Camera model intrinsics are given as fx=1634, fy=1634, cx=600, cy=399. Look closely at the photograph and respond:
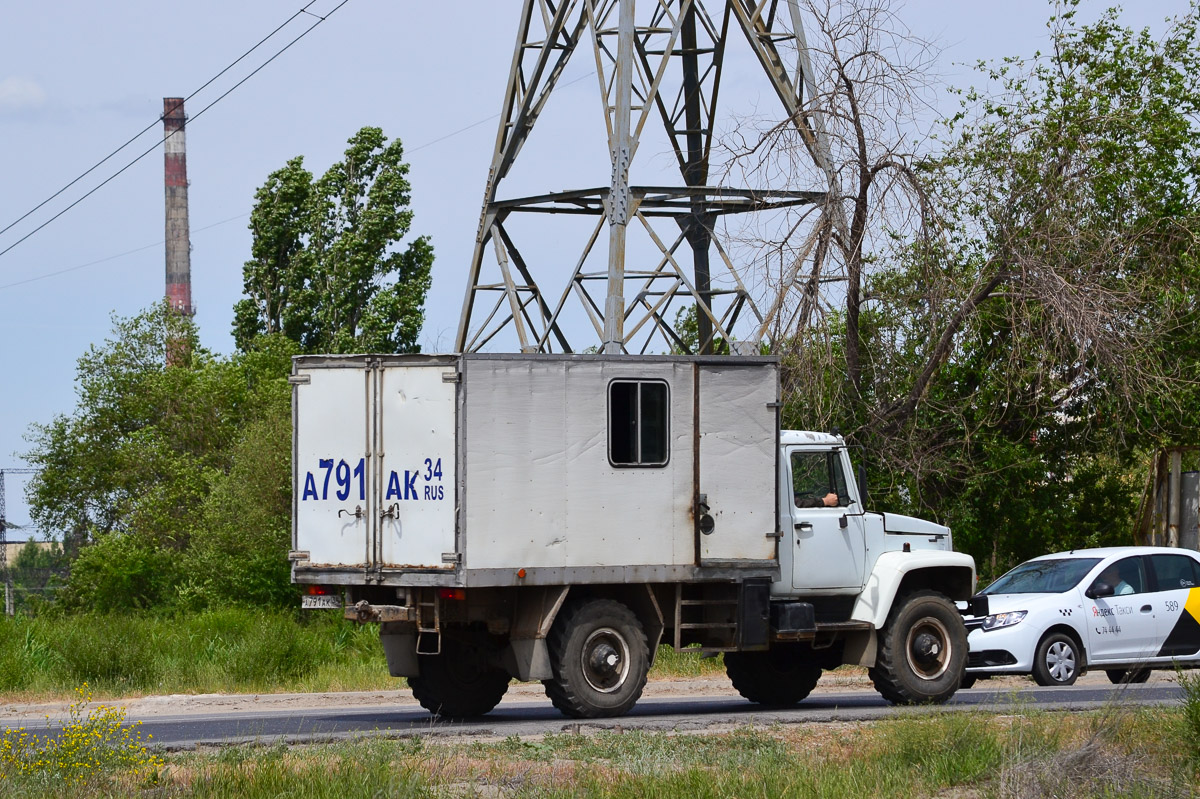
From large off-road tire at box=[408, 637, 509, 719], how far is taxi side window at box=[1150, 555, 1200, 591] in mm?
8080

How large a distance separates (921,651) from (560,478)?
416 centimetres

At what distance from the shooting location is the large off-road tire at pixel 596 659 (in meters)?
14.2

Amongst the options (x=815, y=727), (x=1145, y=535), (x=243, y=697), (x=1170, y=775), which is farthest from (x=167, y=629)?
(x=1170, y=775)

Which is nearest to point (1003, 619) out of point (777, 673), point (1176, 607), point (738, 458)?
point (1176, 607)

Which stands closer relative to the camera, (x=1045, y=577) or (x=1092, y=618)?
(x=1092, y=618)

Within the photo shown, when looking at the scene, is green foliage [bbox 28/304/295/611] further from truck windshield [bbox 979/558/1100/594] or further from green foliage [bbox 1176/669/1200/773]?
green foliage [bbox 1176/669/1200/773]

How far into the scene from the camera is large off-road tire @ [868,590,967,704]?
15594mm

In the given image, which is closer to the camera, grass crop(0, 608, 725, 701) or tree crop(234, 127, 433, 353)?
grass crop(0, 608, 725, 701)

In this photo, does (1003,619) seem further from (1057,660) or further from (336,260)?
(336,260)

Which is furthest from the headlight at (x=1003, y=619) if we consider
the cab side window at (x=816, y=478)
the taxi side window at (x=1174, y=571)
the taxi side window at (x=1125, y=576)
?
the cab side window at (x=816, y=478)

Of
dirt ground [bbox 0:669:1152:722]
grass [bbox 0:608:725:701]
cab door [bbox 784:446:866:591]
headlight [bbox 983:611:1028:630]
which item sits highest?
cab door [bbox 784:446:866:591]

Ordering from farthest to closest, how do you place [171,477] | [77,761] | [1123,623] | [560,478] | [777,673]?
1. [171,477]
2. [1123,623]
3. [777,673]
4. [560,478]
5. [77,761]

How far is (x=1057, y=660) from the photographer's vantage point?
60.0 feet

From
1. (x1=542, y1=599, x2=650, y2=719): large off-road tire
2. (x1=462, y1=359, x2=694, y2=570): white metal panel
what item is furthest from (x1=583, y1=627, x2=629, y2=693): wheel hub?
(x1=462, y1=359, x2=694, y2=570): white metal panel
